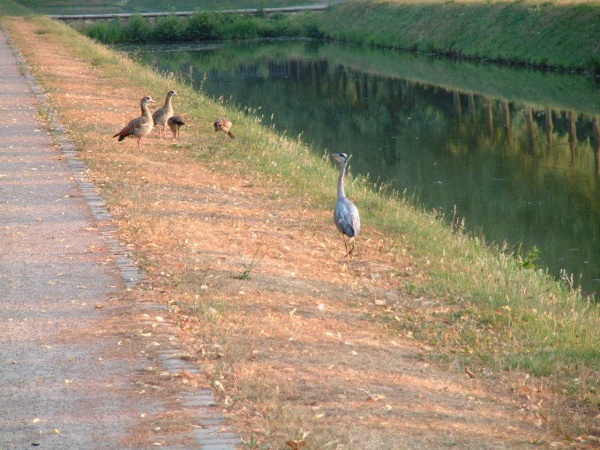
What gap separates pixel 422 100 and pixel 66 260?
79.6 ft

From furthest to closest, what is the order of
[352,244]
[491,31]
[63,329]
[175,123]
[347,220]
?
[491,31] < [175,123] < [352,244] < [347,220] < [63,329]

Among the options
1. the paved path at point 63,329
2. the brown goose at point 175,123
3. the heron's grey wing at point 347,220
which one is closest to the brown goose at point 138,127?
the brown goose at point 175,123

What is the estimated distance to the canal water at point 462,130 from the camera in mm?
16734

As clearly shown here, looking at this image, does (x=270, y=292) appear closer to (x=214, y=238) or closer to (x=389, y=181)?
(x=214, y=238)

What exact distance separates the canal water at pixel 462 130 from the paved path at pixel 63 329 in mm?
5985

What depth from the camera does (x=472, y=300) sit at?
31.1 ft

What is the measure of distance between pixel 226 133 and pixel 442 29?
3136 cm

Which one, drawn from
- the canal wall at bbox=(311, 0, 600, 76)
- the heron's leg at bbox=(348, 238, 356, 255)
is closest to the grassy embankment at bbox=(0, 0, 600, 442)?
the heron's leg at bbox=(348, 238, 356, 255)

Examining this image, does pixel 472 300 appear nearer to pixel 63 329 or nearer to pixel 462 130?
pixel 63 329

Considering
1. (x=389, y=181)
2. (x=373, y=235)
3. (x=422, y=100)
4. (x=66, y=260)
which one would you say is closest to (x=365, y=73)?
(x=422, y=100)

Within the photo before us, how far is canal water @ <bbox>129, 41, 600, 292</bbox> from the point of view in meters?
16.7

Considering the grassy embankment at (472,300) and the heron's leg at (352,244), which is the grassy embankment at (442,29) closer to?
the grassy embankment at (472,300)

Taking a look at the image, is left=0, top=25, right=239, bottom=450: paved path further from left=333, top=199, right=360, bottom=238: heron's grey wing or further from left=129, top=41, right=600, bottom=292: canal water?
left=129, top=41, right=600, bottom=292: canal water

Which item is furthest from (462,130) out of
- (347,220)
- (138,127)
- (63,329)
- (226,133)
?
(63,329)
